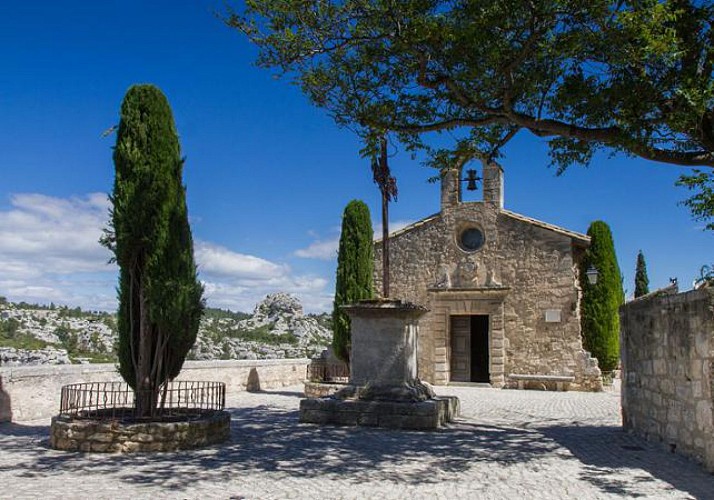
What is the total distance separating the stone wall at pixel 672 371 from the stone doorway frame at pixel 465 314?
8103 mm

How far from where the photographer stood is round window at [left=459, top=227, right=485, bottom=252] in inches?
731

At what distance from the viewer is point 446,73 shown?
8.46m

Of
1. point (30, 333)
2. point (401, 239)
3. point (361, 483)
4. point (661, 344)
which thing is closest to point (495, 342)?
point (401, 239)

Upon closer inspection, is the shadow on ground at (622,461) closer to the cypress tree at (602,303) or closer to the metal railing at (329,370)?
the metal railing at (329,370)

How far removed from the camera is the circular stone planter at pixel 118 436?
7289 millimetres

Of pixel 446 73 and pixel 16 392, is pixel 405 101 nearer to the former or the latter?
pixel 446 73

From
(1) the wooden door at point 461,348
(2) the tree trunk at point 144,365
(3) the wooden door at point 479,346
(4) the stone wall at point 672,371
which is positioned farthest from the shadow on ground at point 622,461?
(3) the wooden door at point 479,346

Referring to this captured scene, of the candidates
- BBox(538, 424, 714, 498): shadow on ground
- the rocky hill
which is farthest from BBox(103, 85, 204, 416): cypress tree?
the rocky hill

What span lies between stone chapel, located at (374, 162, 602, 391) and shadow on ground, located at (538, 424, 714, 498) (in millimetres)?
7649

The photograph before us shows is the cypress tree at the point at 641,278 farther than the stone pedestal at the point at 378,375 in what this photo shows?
Yes

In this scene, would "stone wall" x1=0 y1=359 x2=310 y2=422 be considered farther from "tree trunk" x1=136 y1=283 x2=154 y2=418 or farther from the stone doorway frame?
the stone doorway frame

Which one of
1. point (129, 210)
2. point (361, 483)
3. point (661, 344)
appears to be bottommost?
point (361, 483)

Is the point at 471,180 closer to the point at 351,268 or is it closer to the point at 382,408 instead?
the point at 351,268

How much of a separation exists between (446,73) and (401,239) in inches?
439
